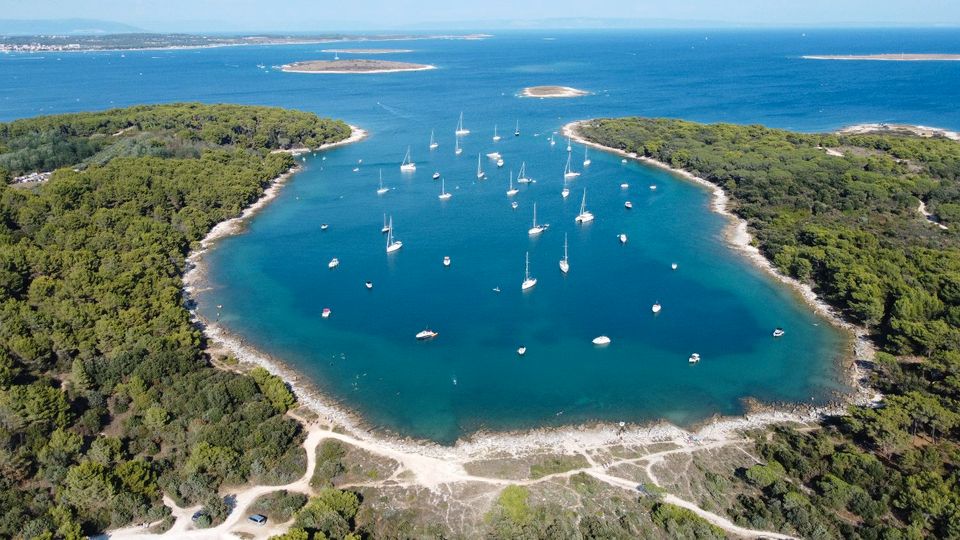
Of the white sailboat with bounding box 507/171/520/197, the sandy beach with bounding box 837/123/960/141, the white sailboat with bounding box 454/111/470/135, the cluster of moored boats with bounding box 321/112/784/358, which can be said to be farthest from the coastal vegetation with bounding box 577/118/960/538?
the white sailboat with bounding box 454/111/470/135

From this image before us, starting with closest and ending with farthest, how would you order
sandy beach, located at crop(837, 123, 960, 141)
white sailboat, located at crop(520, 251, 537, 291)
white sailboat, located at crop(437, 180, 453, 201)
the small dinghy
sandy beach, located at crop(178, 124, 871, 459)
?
sandy beach, located at crop(178, 124, 871, 459), the small dinghy, white sailboat, located at crop(520, 251, 537, 291), white sailboat, located at crop(437, 180, 453, 201), sandy beach, located at crop(837, 123, 960, 141)

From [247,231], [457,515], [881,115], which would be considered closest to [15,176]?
[247,231]

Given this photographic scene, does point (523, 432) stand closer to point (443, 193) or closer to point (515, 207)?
point (515, 207)

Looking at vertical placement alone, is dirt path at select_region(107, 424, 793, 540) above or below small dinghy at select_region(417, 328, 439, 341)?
below

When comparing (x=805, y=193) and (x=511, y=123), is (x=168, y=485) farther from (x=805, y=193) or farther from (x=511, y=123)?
(x=511, y=123)

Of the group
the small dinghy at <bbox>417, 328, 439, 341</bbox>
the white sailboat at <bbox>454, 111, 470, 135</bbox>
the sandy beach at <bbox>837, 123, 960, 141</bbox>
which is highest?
the sandy beach at <bbox>837, 123, 960, 141</bbox>

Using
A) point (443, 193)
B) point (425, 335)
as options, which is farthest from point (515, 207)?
point (425, 335)

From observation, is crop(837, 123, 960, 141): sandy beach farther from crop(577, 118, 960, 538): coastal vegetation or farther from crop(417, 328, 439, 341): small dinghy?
crop(417, 328, 439, 341): small dinghy
